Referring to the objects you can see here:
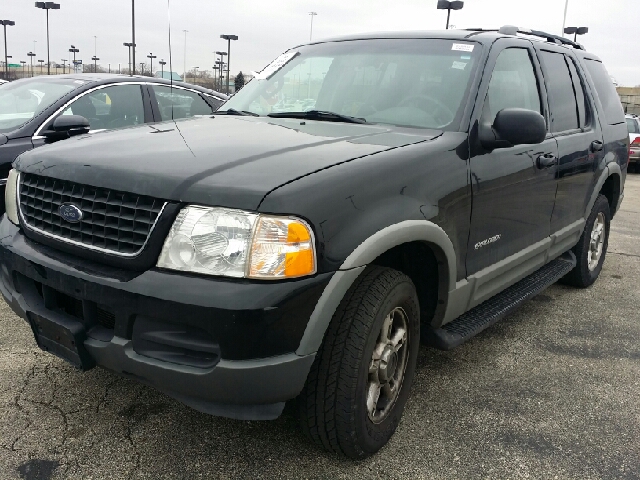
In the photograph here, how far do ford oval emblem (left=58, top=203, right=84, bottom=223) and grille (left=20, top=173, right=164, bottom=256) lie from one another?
1 cm

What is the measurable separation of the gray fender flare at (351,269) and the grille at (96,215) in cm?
65

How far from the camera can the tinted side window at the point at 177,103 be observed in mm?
5906

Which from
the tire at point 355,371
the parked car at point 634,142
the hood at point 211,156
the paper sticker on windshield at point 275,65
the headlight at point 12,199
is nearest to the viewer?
the hood at point 211,156

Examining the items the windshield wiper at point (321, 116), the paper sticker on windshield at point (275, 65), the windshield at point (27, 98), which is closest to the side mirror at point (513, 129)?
the windshield wiper at point (321, 116)

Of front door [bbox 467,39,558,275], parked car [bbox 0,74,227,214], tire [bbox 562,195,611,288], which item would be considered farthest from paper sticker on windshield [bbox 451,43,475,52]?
parked car [bbox 0,74,227,214]

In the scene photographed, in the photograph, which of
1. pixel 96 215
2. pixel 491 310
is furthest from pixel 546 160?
pixel 96 215

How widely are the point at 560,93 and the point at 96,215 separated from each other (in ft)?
10.5

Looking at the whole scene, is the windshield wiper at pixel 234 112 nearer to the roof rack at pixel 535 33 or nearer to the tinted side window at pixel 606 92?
the roof rack at pixel 535 33

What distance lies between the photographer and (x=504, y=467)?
2.49 m

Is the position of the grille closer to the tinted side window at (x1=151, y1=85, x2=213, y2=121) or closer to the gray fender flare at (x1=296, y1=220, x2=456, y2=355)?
the gray fender flare at (x1=296, y1=220, x2=456, y2=355)

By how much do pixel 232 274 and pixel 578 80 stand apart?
11.5ft

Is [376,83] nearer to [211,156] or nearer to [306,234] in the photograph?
[211,156]

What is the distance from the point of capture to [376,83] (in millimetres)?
3326

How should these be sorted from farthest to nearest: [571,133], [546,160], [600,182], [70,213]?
[600,182] < [571,133] < [546,160] < [70,213]
